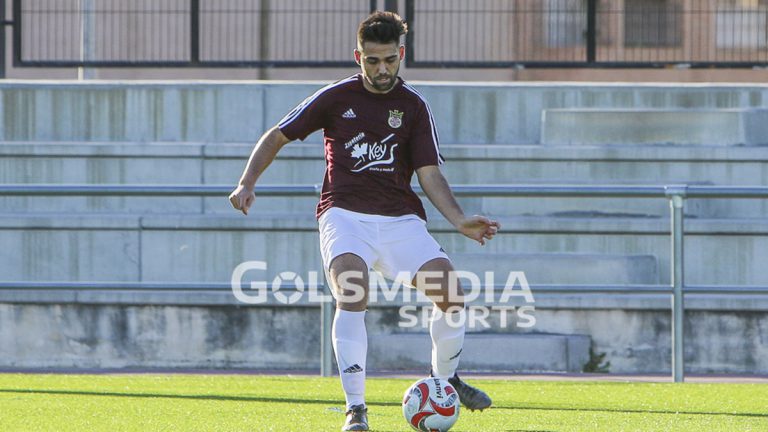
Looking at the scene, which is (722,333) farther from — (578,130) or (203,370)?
(203,370)

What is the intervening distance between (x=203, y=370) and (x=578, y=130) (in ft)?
13.5

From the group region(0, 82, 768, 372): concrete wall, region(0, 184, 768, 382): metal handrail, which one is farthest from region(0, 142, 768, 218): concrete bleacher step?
region(0, 184, 768, 382): metal handrail

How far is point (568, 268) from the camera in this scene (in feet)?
40.8

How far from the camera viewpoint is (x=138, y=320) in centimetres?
1239

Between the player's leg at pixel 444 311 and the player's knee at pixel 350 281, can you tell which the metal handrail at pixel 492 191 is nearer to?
the player's leg at pixel 444 311

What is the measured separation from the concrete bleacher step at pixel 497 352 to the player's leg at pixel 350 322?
4.76 metres

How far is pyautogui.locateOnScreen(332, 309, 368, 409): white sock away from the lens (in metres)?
6.65

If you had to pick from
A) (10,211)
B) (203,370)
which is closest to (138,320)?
(203,370)

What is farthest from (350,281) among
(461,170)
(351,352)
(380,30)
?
(461,170)

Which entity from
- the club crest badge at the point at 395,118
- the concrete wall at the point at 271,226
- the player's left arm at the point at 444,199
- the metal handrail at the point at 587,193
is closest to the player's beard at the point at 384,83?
the club crest badge at the point at 395,118

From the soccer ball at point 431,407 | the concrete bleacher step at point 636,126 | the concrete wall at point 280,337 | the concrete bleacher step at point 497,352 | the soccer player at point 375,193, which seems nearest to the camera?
the soccer ball at point 431,407

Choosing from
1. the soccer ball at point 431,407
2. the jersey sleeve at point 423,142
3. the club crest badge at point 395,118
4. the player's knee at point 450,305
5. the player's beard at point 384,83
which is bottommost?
the soccer ball at point 431,407

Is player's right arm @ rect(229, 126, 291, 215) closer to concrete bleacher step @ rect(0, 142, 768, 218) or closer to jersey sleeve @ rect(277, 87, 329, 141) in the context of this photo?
jersey sleeve @ rect(277, 87, 329, 141)

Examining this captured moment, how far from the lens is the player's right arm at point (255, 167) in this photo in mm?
6820
